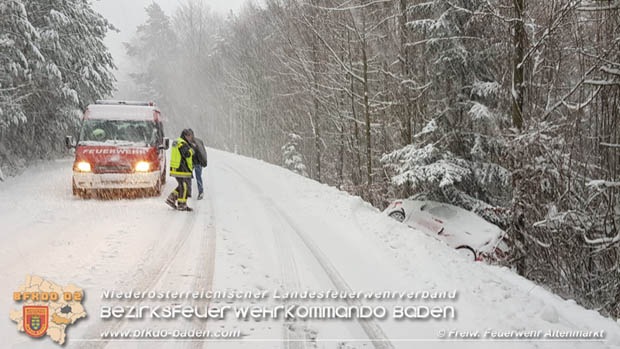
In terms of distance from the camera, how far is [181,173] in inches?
332

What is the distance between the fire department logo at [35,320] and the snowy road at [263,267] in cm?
11

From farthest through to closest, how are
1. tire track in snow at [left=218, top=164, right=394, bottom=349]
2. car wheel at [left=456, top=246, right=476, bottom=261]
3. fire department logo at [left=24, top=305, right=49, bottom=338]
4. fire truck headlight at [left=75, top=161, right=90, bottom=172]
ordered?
1. fire truck headlight at [left=75, top=161, right=90, bottom=172]
2. car wheel at [left=456, top=246, right=476, bottom=261]
3. tire track in snow at [left=218, top=164, right=394, bottom=349]
4. fire department logo at [left=24, top=305, right=49, bottom=338]

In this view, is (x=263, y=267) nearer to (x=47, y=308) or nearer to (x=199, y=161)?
(x=47, y=308)

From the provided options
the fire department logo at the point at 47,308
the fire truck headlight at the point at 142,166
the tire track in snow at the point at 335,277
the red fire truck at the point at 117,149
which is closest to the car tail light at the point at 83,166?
the red fire truck at the point at 117,149

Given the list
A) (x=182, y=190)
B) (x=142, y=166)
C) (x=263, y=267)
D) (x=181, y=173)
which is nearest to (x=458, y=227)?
(x=263, y=267)

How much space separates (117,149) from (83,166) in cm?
85

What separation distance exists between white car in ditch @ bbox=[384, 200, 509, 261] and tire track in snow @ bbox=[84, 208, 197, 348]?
5.59 metres

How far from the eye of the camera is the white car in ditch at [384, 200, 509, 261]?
8.11 m

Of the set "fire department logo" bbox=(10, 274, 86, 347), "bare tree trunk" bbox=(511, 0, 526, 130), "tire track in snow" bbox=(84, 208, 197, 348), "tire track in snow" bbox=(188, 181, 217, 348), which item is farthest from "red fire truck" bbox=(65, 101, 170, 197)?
"bare tree trunk" bbox=(511, 0, 526, 130)

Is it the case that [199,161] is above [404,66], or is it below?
below

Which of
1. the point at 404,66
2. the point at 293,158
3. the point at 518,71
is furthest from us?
the point at 293,158

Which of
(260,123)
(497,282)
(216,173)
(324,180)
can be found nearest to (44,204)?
(216,173)

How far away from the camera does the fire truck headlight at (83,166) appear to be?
8711mm

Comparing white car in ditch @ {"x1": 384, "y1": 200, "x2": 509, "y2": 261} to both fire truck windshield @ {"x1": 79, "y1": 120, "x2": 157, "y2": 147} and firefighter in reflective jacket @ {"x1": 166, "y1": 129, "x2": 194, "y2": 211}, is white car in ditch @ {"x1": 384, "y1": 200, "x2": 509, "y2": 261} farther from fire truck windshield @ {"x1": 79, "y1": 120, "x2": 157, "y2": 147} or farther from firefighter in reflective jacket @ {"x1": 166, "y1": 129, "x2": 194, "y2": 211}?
fire truck windshield @ {"x1": 79, "y1": 120, "x2": 157, "y2": 147}
